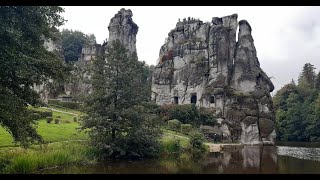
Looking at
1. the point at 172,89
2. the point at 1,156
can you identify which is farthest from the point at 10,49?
the point at 172,89

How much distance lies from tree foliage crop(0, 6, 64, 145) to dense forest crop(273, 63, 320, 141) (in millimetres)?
65172

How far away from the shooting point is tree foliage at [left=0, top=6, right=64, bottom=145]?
1493 cm

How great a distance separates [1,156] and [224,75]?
50.2 meters

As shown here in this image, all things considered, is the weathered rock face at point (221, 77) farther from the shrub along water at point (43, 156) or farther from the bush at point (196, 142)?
the shrub along water at point (43, 156)

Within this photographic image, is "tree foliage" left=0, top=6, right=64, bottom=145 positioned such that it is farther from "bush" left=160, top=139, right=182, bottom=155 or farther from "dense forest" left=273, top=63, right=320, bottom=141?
"dense forest" left=273, top=63, right=320, bottom=141

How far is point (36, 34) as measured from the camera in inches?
698

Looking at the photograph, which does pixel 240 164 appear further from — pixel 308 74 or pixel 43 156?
pixel 308 74

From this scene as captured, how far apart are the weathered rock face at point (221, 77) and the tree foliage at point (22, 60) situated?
44099 millimetres

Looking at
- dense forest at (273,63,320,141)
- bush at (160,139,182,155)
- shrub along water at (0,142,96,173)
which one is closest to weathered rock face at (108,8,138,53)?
dense forest at (273,63,320,141)

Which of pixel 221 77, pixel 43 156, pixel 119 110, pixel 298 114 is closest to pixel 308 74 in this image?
pixel 298 114

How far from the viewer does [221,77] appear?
6494 cm

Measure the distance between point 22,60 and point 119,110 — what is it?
1454cm

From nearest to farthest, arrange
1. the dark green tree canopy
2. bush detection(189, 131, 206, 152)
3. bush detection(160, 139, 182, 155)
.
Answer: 1. bush detection(160, 139, 182, 155)
2. bush detection(189, 131, 206, 152)
3. the dark green tree canopy
